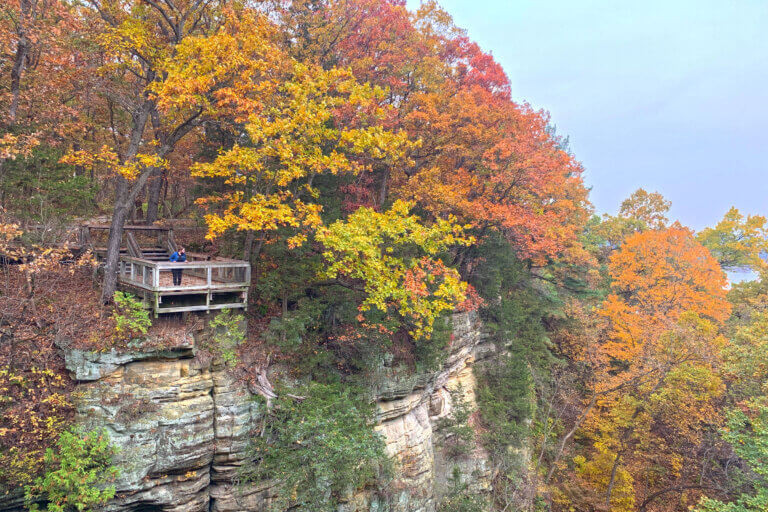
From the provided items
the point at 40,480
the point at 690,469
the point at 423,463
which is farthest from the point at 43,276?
the point at 690,469

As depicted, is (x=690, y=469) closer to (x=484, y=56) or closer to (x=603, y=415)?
(x=603, y=415)

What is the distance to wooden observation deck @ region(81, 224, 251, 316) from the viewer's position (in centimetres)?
912

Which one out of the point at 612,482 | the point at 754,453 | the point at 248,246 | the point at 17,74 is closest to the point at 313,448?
the point at 248,246

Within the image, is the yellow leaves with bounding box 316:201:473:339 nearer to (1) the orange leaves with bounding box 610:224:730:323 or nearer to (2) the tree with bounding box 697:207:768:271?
(1) the orange leaves with bounding box 610:224:730:323

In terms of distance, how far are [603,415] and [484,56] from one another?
67.0 ft

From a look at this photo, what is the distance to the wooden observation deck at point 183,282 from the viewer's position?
9125 mm

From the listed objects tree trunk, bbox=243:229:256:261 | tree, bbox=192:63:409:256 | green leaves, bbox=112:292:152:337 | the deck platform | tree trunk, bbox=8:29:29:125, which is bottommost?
green leaves, bbox=112:292:152:337

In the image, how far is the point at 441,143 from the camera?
1471cm

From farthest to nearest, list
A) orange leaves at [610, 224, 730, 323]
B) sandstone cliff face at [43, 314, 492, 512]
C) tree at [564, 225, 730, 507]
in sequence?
orange leaves at [610, 224, 730, 323], tree at [564, 225, 730, 507], sandstone cliff face at [43, 314, 492, 512]

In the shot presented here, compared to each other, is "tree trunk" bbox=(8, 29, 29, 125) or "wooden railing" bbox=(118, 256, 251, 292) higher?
"tree trunk" bbox=(8, 29, 29, 125)

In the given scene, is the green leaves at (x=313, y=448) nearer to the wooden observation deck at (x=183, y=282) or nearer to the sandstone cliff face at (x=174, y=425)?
the sandstone cliff face at (x=174, y=425)

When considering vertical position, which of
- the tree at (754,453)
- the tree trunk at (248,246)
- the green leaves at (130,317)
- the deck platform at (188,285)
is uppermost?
the tree trunk at (248,246)

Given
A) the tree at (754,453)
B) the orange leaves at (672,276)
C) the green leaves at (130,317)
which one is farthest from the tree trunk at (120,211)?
the orange leaves at (672,276)

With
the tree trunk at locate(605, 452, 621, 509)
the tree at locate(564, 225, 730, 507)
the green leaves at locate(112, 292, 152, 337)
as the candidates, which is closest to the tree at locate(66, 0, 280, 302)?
the green leaves at locate(112, 292, 152, 337)
